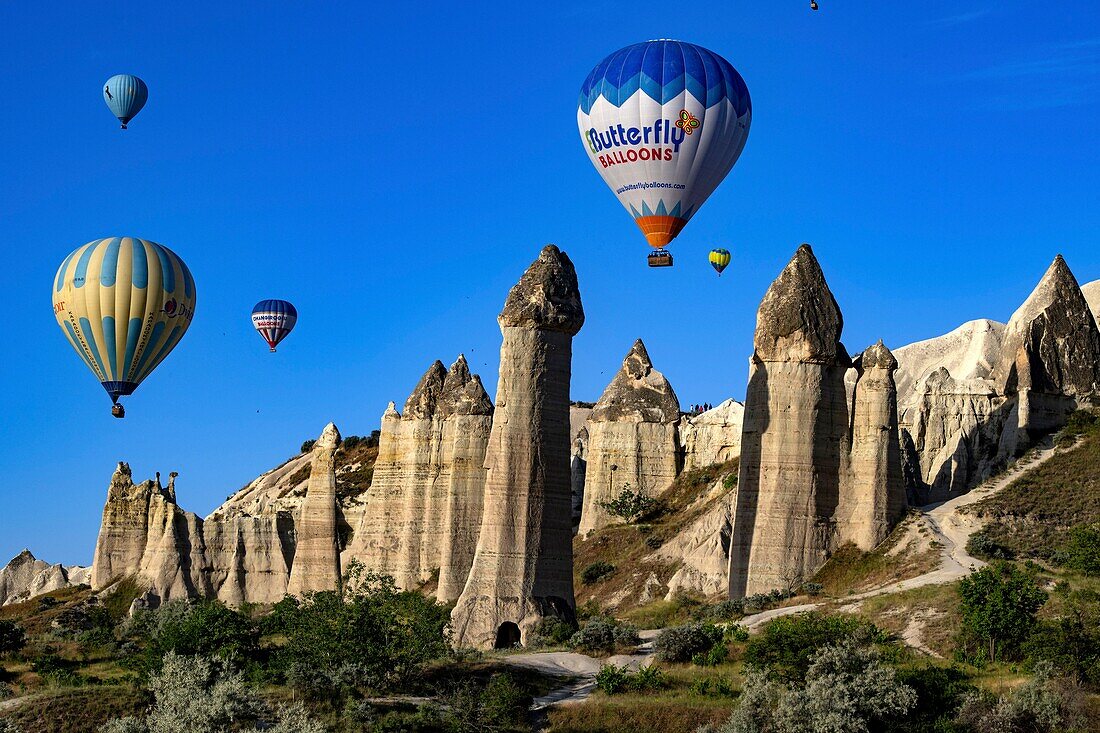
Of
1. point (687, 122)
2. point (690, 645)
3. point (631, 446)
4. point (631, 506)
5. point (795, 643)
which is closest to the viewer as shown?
point (795, 643)

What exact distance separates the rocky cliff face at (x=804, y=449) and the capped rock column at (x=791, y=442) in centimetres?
3

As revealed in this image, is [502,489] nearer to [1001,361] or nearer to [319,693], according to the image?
[319,693]

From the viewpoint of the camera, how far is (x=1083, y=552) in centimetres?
5038

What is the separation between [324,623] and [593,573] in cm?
2387

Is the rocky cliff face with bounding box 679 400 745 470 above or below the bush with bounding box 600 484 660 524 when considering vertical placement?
above

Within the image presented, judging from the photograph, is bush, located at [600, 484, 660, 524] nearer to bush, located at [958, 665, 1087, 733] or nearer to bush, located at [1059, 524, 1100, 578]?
bush, located at [1059, 524, 1100, 578]

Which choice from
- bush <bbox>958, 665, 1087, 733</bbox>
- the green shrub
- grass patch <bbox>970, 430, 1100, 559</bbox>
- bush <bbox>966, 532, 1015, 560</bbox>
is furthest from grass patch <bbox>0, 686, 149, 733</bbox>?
grass patch <bbox>970, 430, 1100, 559</bbox>

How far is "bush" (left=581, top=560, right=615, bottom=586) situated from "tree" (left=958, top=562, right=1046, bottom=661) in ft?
76.8

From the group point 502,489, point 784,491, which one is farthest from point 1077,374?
point 502,489

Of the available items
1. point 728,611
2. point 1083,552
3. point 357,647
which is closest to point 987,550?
point 1083,552

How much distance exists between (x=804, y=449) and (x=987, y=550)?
641cm

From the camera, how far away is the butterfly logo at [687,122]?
56.2 meters

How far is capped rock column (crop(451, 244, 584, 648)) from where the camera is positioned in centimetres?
5131

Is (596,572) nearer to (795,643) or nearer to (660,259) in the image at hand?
(660,259)
